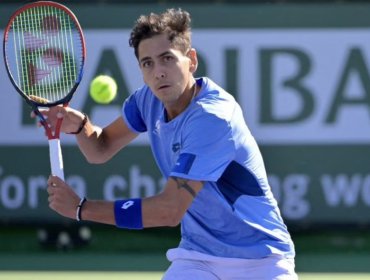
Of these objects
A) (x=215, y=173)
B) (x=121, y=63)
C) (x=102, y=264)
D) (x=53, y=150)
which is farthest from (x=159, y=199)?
(x=121, y=63)

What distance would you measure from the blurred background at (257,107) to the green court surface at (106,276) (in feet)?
3.11

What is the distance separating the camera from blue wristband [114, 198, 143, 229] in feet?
13.5

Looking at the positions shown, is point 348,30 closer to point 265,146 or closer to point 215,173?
point 265,146

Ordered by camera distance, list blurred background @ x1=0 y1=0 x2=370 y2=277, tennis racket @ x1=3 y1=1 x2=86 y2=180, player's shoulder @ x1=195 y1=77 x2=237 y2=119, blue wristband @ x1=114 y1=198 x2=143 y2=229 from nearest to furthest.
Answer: blue wristband @ x1=114 y1=198 x2=143 y2=229 → player's shoulder @ x1=195 y1=77 x2=237 y2=119 → tennis racket @ x1=3 y1=1 x2=86 y2=180 → blurred background @ x1=0 y1=0 x2=370 y2=277

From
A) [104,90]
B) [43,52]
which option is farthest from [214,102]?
[43,52]

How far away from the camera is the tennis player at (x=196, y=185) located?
4.14 meters

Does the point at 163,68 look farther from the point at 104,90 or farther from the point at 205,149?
the point at 104,90

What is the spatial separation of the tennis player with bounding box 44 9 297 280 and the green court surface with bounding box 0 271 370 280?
128 inches

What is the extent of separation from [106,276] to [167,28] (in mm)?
3833

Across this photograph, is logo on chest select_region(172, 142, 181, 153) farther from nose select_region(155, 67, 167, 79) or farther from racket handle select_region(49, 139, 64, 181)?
racket handle select_region(49, 139, 64, 181)

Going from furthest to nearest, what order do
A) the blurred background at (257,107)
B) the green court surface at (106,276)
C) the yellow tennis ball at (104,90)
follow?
the blurred background at (257,107) < the green court surface at (106,276) < the yellow tennis ball at (104,90)

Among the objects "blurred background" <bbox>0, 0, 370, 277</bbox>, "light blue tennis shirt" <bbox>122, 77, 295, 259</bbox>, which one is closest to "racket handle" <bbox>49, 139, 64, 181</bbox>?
"light blue tennis shirt" <bbox>122, 77, 295, 259</bbox>

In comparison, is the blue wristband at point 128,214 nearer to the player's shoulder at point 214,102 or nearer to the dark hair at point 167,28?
the player's shoulder at point 214,102

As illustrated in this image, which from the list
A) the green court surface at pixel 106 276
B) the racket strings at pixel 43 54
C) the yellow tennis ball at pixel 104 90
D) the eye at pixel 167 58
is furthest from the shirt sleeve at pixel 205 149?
the green court surface at pixel 106 276
